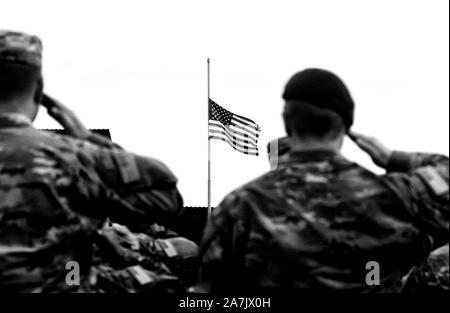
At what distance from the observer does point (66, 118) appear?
399cm

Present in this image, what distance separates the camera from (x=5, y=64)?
386 centimetres

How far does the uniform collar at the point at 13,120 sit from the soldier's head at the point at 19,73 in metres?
0.02

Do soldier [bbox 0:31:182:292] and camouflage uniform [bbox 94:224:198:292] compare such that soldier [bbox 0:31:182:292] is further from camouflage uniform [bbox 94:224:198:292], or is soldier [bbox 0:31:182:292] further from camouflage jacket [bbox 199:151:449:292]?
camouflage uniform [bbox 94:224:198:292]

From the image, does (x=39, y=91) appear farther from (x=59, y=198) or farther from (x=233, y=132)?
(x=233, y=132)

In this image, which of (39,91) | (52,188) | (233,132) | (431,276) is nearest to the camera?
(52,188)

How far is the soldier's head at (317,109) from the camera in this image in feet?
12.4

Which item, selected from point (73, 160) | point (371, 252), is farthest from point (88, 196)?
point (371, 252)

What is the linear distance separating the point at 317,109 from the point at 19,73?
1.44 meters

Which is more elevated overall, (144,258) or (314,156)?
(314,156)

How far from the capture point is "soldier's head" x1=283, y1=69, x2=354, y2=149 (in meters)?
3.77

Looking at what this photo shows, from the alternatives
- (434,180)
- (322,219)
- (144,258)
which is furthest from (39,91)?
(144,258)

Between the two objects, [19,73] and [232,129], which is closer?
[19,73]

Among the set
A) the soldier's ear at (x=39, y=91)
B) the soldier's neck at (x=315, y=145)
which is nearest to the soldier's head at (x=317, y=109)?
the soldier's neck at (x=315, y=145)

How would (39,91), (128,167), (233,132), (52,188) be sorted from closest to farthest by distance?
(52,188) < (128,167) < (39,91) < (233,132)
